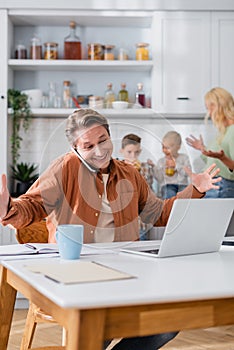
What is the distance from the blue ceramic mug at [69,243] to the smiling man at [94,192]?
203mm

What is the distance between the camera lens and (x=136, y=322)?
1.16 meters

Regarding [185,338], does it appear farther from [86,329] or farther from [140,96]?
[86,329]

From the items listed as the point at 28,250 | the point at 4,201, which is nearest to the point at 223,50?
the point at 4,201

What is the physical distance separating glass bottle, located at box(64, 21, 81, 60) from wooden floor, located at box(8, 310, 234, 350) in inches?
86.1

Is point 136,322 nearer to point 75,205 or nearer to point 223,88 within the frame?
point 75,205

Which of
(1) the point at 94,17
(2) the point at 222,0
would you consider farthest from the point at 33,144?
(2) the point at 222,0

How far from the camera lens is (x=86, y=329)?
1.09 meters

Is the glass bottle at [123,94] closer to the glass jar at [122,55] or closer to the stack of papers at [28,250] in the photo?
the glass jar at [122,55]

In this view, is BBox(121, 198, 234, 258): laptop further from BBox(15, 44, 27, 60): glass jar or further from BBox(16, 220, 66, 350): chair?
BBox(15, 44, 27, 60): glass jar

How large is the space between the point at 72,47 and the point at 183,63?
91 centimetres

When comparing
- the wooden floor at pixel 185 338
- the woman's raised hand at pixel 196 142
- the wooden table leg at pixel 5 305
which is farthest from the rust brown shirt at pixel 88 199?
the woman's raised hand at pixel 196 142

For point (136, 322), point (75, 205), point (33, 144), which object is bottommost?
point (136, 322)

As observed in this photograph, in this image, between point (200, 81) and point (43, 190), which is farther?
point (200, 81)

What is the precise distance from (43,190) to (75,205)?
118 mm
